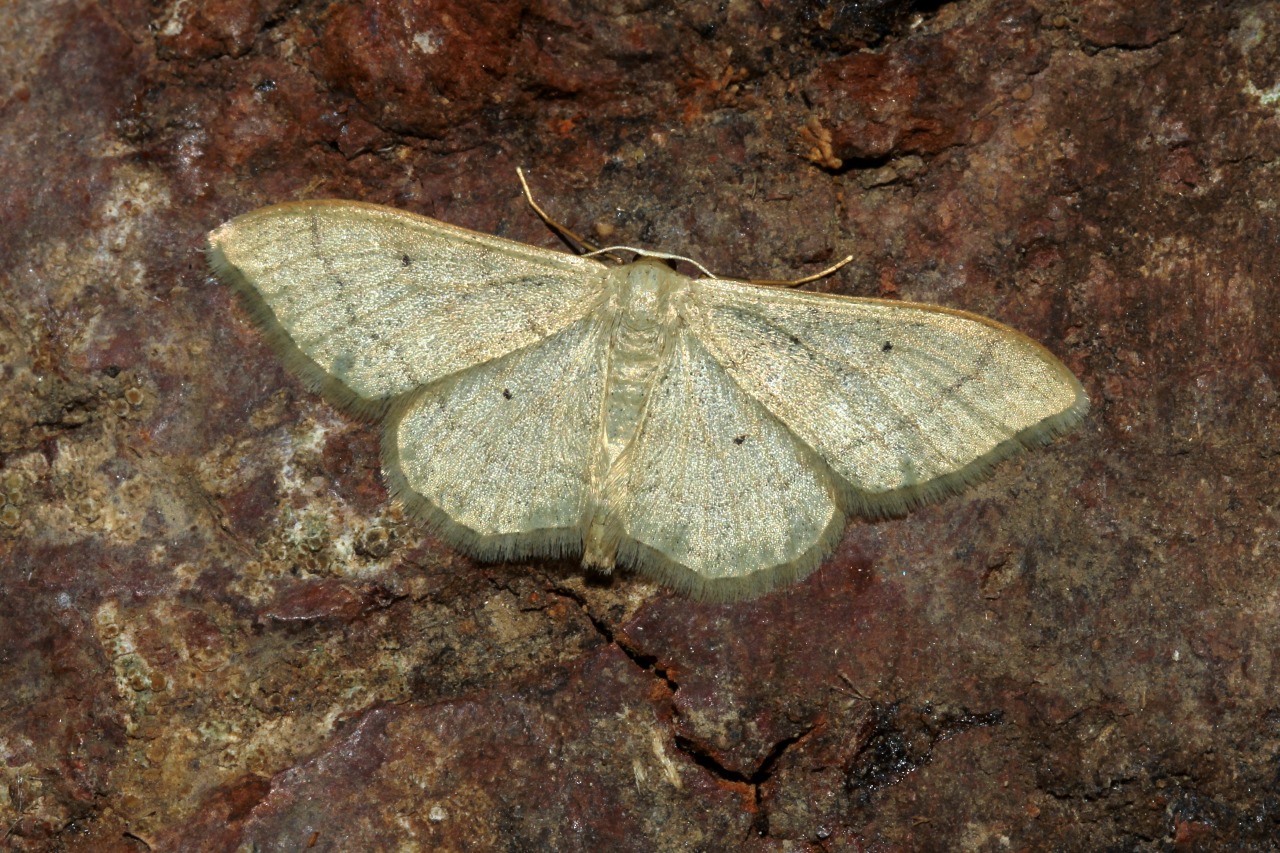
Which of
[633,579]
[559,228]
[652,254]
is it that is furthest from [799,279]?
[633,579]

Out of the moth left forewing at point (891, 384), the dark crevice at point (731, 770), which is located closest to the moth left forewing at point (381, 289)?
the moth left forewing at point (891, 384)

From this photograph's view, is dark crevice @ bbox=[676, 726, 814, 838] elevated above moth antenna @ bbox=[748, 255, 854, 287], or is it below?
below

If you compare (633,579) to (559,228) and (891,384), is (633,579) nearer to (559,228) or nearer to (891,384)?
(891,384)

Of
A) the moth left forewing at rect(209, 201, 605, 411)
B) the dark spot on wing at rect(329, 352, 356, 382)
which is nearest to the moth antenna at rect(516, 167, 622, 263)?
the moth left forewing at rect(209, 201, 605, 411)

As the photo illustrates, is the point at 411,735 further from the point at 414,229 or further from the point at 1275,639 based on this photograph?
the point at 1275,639

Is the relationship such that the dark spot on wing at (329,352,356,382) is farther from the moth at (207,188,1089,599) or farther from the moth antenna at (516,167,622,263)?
the moth antenna at (516,167,622,263)

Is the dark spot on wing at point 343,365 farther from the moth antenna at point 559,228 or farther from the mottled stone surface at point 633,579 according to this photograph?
the moth antenna at point 559,228

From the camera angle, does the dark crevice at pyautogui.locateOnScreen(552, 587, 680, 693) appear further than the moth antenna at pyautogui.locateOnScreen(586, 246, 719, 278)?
No

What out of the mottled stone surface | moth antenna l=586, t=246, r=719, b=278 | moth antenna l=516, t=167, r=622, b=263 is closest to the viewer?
the mottled stone surface
